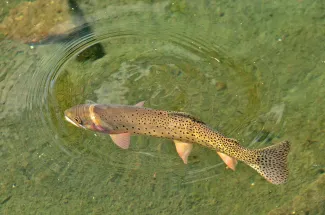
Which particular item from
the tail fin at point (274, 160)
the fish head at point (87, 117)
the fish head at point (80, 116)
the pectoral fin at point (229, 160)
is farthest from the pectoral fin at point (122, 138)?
the tail fin at point (274, 160)

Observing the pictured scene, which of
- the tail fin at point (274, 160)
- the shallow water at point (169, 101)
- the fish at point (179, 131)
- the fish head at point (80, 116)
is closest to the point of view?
the fish at point (179, 131)

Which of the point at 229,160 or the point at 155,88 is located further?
the point at 155,88

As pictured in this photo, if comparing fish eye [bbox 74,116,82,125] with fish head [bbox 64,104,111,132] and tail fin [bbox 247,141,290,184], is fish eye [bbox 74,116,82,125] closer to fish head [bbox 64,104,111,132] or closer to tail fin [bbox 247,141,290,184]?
fish head [bbox 64,104,111,132]

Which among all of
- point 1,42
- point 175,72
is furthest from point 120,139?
point 1,42

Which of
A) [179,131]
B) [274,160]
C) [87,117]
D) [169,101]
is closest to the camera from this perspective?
[179,131]

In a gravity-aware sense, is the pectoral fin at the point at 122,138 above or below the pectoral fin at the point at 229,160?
above

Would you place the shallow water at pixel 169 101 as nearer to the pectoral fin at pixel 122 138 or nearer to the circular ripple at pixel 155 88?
the circular ripple at pixel 155 88

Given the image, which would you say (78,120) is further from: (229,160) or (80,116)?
(229,160)

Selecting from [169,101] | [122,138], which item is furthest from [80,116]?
[169,101]
